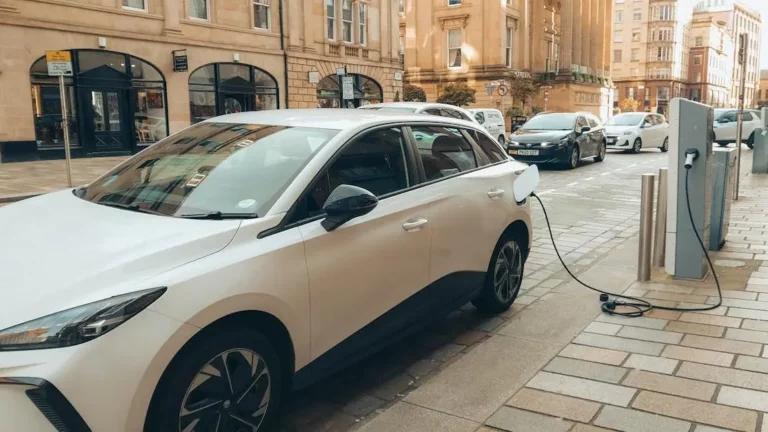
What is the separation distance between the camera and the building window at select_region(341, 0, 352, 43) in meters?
33.4

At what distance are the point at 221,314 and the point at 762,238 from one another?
24.3ft

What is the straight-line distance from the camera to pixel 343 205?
3.33 m

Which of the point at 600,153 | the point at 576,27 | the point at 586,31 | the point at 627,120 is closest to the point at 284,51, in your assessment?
the point at 627,120

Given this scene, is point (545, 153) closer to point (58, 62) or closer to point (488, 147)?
point (58, 62)

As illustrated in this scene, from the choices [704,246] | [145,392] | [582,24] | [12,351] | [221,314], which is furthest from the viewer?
[582,24]

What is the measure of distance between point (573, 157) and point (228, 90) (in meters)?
15.1

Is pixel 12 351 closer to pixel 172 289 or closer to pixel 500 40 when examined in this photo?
pixel 172 289

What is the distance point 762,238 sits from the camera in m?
7.96

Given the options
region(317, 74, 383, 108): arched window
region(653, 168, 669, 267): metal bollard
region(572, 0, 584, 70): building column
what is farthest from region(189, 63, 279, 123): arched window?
region(572, 0, 584, 70): building column

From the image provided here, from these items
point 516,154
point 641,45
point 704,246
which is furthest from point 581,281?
→ point 641,45

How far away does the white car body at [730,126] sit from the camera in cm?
2634

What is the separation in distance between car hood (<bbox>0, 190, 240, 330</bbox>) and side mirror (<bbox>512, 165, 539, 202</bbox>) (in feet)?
9.42

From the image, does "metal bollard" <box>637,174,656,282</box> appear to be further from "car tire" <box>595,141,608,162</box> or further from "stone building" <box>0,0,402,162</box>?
"stone building" <box>0,0,402,162</box>

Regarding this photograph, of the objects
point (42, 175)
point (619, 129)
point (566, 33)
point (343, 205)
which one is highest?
point (566, 33)
